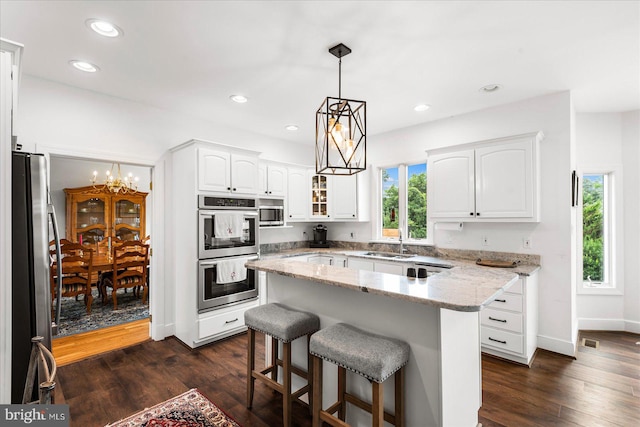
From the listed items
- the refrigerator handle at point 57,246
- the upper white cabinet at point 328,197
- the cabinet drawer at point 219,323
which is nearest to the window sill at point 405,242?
the upper white cabinet at point 328,197

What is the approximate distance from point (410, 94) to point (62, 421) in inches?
139

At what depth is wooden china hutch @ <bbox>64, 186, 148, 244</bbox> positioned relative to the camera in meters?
6.28

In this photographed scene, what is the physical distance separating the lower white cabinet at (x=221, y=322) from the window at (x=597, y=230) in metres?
4.49

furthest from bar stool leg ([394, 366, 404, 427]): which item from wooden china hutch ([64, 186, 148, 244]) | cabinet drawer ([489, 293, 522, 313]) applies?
wooden china hutch ([64, 186, 148, 244])

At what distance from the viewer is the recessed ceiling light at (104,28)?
2.05 meters

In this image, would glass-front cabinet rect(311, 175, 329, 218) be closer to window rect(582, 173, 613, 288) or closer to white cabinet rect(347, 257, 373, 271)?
white cabinet rect(347, 257, 373, 271)

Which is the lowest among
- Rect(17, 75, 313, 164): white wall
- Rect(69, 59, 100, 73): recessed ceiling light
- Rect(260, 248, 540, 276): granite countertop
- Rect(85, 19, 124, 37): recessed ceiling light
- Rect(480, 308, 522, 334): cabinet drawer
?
Rect(480, 308, 522, 334): cabinet drawer

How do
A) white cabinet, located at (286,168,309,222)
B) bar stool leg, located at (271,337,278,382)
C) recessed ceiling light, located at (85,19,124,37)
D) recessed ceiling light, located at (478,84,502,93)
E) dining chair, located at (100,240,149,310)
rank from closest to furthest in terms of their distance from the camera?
recessed ceiling light, located at (85,19,124,37), bar stool leg, located at (271,337,278,382), recessed ceiling light, located at (478,84,502,93), dining chair, located at (100,240,149,310), white cabinet, located at (286,168,309,222)

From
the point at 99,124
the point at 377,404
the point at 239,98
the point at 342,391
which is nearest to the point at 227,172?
the point at 239,98

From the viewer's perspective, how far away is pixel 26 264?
5.13 feet

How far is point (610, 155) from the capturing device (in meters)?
3.81

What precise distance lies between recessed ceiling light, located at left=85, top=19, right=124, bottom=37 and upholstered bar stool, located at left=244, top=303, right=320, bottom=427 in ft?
7.41

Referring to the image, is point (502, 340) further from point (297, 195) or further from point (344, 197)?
point (297, 195)

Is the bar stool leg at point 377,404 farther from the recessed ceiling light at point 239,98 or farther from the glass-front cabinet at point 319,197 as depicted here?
the glass-front cabinet at point 319,197
